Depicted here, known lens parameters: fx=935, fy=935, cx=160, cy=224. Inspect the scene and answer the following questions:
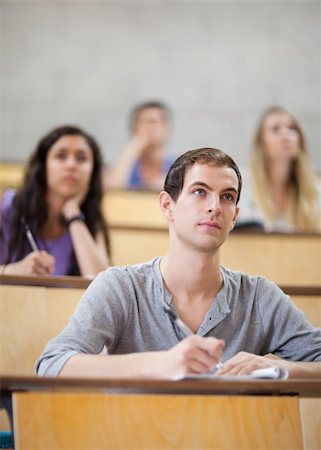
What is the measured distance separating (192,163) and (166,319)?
9.0 inches

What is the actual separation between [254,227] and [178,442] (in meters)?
1.22

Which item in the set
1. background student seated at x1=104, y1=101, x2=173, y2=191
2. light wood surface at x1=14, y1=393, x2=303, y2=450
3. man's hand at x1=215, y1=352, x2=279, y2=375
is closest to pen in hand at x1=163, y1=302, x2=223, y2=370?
man's hand at x1=215, y1=352, x2=279, y2=375

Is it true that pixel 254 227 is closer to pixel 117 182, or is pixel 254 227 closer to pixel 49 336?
pixel 49 336

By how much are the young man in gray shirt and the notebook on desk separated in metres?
0.08

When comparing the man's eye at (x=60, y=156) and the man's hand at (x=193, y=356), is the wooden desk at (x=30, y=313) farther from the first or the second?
the man's eye at (x=60, y=156)

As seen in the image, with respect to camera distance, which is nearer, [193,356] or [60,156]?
[193,356]

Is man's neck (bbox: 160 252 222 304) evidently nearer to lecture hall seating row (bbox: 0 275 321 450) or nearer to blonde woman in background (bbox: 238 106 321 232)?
lecture hall seating row (bbox: 0 275 321 450)

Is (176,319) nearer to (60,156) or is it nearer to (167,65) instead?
(60,156)

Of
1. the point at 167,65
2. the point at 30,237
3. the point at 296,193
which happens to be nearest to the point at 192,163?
the point at 30,237

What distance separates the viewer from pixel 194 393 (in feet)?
3.30

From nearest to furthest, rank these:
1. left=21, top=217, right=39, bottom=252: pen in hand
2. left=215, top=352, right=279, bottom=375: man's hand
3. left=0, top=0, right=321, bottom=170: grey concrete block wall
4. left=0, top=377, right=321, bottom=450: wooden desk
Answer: left=0, top=377, right=321, bottom=450: wooden desk
left=215, top=352, right=279, bottom=375: man's hand
left=21, top=217, right=39, bottom=252: pen in hand
left=0, top=0, right=321, bottom=170: grey concrete block wall

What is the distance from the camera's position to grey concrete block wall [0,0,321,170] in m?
3.76

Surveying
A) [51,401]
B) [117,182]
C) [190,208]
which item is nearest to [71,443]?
[51,401]

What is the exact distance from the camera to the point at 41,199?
2117 mm
